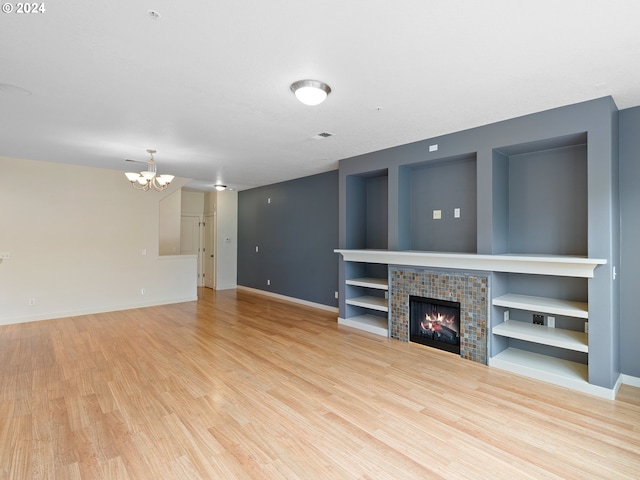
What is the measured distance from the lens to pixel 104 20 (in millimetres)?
1886

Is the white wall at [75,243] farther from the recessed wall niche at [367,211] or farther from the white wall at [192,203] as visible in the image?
the recessed wall niche at [367,211]

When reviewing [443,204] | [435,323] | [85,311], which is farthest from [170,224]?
[435,323]

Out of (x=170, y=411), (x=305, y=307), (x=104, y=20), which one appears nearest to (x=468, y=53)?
(x=104, y=20)

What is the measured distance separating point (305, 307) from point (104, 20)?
556cm

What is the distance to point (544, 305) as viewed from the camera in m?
3.35

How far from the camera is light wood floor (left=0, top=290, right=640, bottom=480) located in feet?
6.66

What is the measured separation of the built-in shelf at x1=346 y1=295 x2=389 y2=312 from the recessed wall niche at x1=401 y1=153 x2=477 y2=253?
3.18ft

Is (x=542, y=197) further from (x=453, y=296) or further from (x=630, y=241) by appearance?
(x=453, y=296)

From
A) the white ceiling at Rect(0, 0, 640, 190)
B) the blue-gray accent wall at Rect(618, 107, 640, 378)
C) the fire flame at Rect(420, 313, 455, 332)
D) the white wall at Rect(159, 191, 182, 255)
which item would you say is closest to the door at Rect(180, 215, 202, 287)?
the white wall at Rect(159, 191, 182, 255)

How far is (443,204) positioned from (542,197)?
3.91ft

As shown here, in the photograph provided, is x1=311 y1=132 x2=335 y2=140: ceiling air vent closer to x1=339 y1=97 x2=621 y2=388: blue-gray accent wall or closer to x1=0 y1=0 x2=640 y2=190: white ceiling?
x1=0 y1=0 x2=640 y2=190: white ceiling

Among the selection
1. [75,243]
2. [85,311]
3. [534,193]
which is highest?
[534,193]

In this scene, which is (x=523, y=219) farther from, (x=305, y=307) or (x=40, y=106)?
(x=40, y=106)

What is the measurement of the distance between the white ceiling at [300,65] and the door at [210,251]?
496 cm
